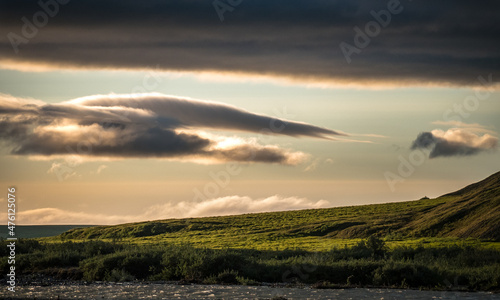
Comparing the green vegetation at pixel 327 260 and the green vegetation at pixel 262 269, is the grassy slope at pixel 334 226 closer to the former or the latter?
the green vegetation at pixel 327 260

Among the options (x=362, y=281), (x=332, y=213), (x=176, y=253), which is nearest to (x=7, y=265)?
(x=176, y=253)

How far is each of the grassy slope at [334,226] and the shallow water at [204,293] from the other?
33548mm

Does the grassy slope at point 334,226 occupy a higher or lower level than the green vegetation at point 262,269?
higher

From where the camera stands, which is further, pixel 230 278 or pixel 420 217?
pixel 420 217

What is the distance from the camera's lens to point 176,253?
45000 millimetres

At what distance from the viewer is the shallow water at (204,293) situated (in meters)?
33.4

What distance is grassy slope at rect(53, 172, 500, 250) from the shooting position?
3195 inches

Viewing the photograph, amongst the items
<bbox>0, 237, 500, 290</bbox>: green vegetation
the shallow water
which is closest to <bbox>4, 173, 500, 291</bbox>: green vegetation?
<bbox>0, 237, 500, 290</bbox>: green vegetation

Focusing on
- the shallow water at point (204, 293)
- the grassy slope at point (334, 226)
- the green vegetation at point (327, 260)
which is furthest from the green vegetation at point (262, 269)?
the grassy slope at point (334, 226)

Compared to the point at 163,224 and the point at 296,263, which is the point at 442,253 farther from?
the point at 163,224

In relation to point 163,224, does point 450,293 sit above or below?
below

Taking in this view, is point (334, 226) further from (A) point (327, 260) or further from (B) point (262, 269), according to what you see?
(B) point (262, 269)

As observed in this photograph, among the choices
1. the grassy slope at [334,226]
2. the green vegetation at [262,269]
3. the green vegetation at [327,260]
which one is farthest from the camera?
the grassy slope at [334,226]

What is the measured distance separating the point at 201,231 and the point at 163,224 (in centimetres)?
1154
